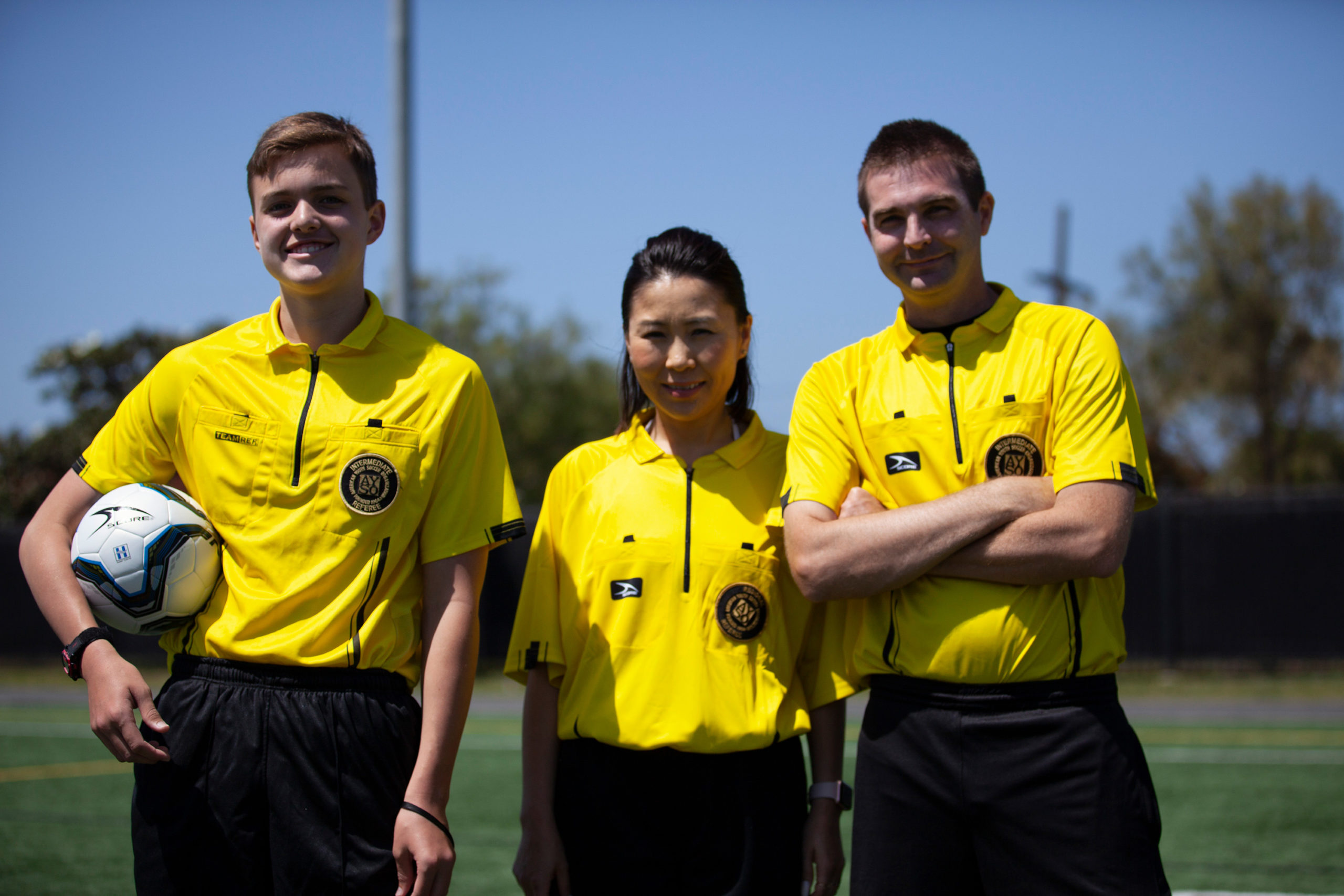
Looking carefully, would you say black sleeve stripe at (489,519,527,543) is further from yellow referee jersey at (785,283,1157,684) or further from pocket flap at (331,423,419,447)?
yellow referee jersey at (785,283,1157,684)

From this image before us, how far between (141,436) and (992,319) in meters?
1.98

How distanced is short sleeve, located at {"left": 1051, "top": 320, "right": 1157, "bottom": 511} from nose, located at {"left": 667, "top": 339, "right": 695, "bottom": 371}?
2.86 ft

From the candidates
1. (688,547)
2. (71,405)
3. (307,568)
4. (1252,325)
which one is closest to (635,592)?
(688,547)

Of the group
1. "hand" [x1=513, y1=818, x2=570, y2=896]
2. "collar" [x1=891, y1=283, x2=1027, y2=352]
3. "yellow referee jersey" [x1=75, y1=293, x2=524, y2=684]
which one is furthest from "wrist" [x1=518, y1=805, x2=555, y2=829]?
"collar" [x1=891, y1=283, x2=1027, y2=352]

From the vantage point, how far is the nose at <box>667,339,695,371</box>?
108 inches

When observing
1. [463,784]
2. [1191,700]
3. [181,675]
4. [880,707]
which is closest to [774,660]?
[880,707]

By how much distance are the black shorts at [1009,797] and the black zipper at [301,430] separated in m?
1.41

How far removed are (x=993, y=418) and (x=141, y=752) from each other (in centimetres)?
194

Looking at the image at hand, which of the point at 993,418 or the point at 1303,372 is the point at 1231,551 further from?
the point at 1303,372

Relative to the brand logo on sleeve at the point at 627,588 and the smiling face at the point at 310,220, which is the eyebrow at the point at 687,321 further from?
the smiling face at the point at 310,220

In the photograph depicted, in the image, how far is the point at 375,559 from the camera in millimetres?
2322

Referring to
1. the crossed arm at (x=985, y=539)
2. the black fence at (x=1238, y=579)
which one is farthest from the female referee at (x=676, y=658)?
the black fence at (x=1238, y=579)

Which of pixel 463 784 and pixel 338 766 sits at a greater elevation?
pixel 338 766

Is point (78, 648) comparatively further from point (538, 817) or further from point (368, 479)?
point (538, 817)
